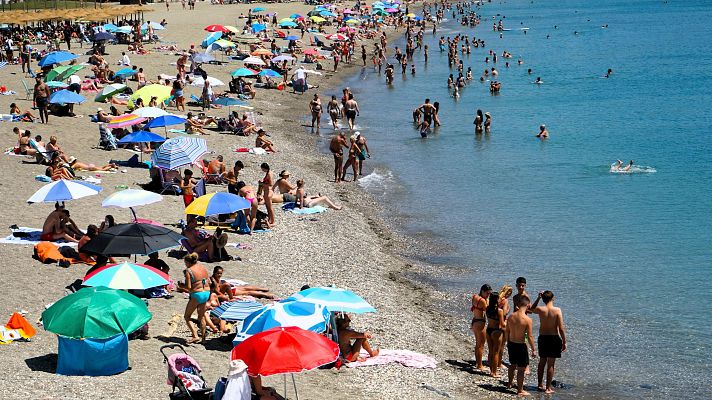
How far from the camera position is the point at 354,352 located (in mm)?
12766

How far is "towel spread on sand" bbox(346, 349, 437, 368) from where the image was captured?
507 inches

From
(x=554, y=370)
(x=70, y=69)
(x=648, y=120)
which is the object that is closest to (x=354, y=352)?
(x=554, y=370)

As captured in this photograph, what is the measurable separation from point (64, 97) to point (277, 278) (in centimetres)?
1391

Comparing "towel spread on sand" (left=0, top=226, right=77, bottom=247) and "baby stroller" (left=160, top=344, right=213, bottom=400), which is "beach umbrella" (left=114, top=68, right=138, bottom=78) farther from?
"baby stroller" (left=160, top=344, right=213, bottom=400)

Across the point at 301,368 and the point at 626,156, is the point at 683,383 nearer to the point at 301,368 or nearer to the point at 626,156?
the point at 301,368

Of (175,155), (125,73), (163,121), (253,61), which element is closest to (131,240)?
(175,155)

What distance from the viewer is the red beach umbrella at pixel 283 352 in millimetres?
9547

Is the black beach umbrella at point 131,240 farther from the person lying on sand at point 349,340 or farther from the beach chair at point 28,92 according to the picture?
the beach chair at point 28,92

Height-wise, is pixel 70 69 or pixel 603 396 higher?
pixel 70 69

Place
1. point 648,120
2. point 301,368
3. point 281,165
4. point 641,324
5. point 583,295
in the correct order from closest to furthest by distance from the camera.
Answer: point 301,368 < point 641,324 < point 583,295 < point 281,165 < point 648,120

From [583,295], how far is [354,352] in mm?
6455

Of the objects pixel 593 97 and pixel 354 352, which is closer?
pixel 354 352

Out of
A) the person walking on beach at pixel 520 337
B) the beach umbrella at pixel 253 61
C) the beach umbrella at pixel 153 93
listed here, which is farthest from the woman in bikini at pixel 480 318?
the beach umbrella at pixel 253 61

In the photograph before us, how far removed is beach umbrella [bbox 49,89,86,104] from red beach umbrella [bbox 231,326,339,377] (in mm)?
19181
